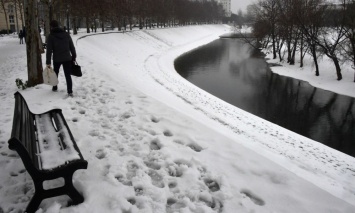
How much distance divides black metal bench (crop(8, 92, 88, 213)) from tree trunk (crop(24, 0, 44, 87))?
4.53 m

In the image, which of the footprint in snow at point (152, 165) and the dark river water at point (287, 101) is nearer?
the footprint in snow at point (152, 165)

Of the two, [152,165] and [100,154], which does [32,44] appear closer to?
[100,154]

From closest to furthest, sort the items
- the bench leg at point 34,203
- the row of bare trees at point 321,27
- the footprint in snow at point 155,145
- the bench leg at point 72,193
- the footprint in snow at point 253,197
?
the bench leg at point 34,203 → the bench leg at point 72,193 → the footprint in snow at point 253,197 → the footprint in snow at point 155,145 → the row of bare trees at point 321,27

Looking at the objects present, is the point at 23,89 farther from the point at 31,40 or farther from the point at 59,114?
the point at 59,114

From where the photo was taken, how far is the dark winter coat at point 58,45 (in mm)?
7766

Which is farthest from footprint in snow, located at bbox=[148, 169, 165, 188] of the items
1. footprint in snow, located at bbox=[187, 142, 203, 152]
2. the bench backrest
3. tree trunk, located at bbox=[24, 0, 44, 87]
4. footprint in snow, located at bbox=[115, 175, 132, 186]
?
tree trunk, located at bbox=[24, 0, 44, 87]

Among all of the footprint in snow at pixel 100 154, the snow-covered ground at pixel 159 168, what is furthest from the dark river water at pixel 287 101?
the footprint in snow at pixel 100 154

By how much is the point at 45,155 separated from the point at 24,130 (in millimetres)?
445

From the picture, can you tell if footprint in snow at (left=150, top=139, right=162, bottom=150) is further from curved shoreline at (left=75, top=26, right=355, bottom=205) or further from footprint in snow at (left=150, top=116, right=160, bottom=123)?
curved shoreline at (left=75, top=26, right=355, bottom=205)

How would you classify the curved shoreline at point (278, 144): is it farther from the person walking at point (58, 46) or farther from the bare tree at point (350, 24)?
the bare tree at point (350, 24)

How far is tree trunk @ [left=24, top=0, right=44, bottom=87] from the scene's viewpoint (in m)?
8.50

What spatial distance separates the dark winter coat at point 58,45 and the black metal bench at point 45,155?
3.35 meters

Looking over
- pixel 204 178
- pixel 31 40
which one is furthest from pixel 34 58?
pixel 204 178

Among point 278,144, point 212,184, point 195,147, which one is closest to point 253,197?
point 212,184
